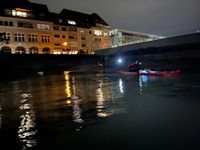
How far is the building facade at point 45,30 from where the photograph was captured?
5341 cm

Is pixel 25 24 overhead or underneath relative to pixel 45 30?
overhead

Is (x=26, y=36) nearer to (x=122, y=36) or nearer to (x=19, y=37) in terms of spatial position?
(x=19, y=37)

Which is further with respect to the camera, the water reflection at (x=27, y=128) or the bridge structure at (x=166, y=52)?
the bridge structure at (x=166, y=52)

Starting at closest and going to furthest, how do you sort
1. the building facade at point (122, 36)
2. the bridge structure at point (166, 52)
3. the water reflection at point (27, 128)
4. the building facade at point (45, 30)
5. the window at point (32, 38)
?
the water reflection at point (27, 128)
the bridge structure at point (166, 52)
the building facade at point (45, 30)
the window at point (32, 38)
the building facade at point (122, 36)

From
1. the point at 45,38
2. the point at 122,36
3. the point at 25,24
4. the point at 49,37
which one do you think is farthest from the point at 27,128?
the point at 122,36

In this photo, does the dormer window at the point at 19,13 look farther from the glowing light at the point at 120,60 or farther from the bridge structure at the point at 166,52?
the glowing light at the point at 120,60

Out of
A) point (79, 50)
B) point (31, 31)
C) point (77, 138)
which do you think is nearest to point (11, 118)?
point (77, 138)

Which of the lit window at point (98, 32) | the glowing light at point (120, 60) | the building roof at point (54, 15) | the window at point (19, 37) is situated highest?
the building roof at point (54, 15)

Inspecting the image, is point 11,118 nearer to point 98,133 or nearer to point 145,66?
point 98,133

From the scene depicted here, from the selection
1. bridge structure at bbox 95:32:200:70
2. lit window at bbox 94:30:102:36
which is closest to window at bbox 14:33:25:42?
bridge structure at bbox 95:32:200:70

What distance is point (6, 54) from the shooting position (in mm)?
43125

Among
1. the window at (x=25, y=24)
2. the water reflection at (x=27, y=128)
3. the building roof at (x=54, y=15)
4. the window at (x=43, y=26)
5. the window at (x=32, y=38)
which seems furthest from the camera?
the window at (x=43, y=26)

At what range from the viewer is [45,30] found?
61406 millimetres

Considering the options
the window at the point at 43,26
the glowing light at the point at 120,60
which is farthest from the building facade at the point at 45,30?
the glowing light at the point at 120,60
